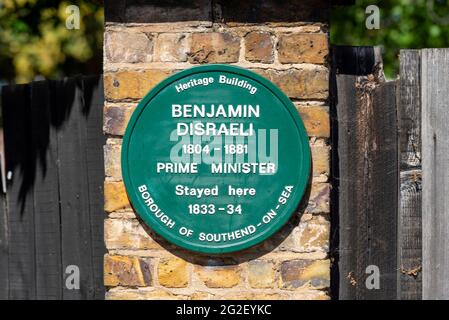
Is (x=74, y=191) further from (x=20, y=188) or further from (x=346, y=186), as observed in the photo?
(x=346, y=186)

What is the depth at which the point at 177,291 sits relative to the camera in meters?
3.39

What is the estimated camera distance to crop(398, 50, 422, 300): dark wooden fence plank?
3512 mm

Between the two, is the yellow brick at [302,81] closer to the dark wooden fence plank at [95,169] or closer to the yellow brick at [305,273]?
the yellow brick at [305,273]

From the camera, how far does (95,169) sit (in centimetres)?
384

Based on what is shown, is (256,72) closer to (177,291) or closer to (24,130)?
(177,291)

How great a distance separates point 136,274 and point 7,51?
21.5 feet

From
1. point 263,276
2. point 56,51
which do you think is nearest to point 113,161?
point 263,276

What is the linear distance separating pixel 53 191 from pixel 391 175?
155 centimetres

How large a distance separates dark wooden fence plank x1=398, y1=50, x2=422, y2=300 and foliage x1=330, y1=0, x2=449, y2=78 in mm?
2833

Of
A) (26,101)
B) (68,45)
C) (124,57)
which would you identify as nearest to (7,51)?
(68,45)

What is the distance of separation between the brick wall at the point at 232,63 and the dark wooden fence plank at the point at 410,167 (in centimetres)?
38

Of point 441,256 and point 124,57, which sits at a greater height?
point 124,57

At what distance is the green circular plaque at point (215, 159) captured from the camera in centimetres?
331

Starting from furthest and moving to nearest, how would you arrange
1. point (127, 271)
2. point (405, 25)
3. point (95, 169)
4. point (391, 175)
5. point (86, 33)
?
point (86, 33) → point (405, 25) → point (95, 169) → point (391, 175) → point (127, 271)
